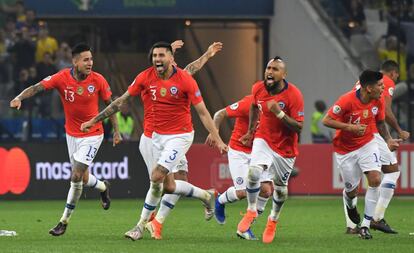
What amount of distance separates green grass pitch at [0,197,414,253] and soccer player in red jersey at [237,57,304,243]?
0.58 metres

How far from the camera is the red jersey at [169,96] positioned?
1764 cm

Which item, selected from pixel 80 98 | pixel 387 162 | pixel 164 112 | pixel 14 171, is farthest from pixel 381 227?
pixel 14 171

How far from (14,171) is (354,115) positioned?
39.3 ft

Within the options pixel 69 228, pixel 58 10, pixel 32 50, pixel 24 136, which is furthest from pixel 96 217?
pixel 58 10

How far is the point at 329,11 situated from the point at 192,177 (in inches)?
339

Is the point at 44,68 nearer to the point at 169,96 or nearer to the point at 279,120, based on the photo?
the point at 169,96

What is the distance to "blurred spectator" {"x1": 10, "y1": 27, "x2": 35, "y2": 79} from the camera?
32438mm

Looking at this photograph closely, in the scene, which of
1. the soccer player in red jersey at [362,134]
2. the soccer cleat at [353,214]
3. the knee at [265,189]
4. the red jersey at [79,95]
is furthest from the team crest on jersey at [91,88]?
the soccer cleat at [353,214]

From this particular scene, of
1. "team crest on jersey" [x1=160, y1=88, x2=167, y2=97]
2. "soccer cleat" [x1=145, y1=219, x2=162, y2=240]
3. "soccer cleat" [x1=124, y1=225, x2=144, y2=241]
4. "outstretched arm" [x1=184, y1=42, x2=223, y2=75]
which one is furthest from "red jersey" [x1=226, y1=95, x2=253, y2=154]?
"soccer cleat" [x1=124, y1=225, x2=144, y2=241]

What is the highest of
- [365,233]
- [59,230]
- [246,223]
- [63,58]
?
[63,58]

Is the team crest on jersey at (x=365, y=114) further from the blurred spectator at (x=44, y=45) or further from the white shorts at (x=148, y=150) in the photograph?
the blurred spectator at (x=44, y=45)

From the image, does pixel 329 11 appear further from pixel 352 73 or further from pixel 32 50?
pixel 32 50

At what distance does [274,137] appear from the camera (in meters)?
17.8

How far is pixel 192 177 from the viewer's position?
29.3 metres
